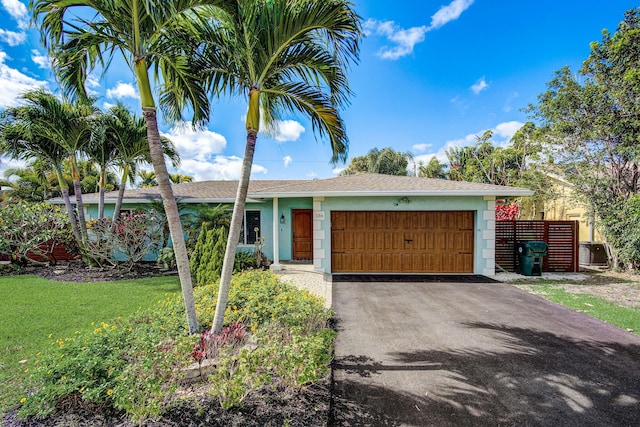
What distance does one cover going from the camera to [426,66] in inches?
415

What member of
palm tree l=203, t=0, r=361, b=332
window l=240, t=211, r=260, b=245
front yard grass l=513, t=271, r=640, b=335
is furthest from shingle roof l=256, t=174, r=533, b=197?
palm tree l=203, t=0, r=361, b=332

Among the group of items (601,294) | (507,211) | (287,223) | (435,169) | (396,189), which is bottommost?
(601,294)

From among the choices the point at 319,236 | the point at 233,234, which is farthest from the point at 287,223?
the point at 233,234

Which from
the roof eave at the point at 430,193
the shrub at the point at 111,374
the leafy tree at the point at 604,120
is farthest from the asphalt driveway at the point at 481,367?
the leafy tree at the point at 604,120

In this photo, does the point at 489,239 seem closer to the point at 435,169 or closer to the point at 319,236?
the point at 319,236

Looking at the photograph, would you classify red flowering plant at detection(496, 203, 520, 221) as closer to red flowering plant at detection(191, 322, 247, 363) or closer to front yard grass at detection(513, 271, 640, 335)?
front yard grass at detection(513, 271, 640, 335)

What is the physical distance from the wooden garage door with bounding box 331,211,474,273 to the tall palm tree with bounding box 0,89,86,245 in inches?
378

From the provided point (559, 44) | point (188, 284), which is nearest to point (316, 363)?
point (188, 284)

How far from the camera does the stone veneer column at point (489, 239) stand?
917 centimetres

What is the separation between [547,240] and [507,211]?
5424mm

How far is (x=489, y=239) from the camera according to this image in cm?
922

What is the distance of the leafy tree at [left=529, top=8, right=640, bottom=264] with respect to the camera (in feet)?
30.1

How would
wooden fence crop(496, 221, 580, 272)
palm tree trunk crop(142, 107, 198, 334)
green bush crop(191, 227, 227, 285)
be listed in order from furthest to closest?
wooden fence crop(496, 221, 580, 272) < green bush crop(191, 227, 227, 285) < palm tree trunk crop(142, 107, 198, 334)

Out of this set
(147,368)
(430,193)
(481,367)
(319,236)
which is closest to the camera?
(147,368)
